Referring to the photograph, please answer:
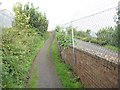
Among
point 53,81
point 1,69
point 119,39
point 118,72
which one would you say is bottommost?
point 53,81

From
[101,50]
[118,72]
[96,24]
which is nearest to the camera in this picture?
[118,72]

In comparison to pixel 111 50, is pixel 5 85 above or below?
below

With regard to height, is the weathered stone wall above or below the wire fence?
below

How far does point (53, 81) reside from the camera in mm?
11141

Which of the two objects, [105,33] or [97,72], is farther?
[97,72]

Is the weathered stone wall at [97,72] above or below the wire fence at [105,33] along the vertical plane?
below

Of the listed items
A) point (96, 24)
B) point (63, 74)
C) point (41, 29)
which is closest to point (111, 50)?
point (96, 24)

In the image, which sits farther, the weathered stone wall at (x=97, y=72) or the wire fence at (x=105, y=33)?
the wire fence at (x=105, y=33)

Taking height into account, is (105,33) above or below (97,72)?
above

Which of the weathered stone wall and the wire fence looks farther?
the wire fence

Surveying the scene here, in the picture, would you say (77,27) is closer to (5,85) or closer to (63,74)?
(63,74)

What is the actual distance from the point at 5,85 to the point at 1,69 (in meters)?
0.76

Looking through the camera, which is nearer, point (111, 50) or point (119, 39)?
point (119, 39)

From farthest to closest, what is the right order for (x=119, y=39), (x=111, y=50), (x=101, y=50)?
(x=101, y=50), (x=111, y=50), (x=119, y=39)
